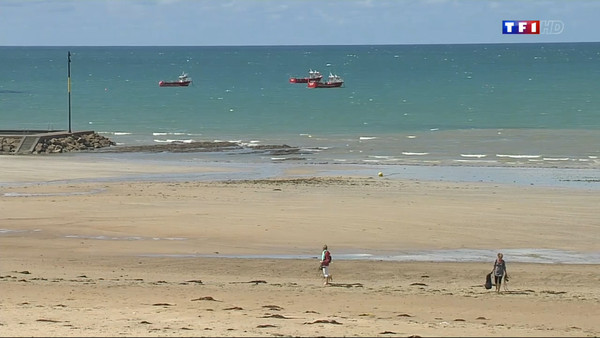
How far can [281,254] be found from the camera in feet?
94.0

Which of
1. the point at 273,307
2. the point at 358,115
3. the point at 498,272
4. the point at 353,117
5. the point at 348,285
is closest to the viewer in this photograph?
the point at 273,307

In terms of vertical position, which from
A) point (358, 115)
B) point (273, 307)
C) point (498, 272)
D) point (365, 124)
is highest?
point (358, 115)

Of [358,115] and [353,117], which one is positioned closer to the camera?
[353,117]

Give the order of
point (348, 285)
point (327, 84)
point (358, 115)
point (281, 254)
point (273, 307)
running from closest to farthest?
point (273, 307) < point (348, 285) < point (281, 254) < point (358, 115) < point (327, 84)

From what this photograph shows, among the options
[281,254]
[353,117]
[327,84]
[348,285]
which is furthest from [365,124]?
[348,285]

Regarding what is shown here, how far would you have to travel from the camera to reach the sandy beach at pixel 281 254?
62.4ft

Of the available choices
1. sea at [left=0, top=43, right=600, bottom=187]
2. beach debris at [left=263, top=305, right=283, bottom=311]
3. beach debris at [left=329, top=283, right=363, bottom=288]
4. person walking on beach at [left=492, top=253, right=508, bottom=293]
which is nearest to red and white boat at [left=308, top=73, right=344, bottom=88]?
sea at [left=0, top=43, right=600, bottom=187]

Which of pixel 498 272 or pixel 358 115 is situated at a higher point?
pixel 358 115

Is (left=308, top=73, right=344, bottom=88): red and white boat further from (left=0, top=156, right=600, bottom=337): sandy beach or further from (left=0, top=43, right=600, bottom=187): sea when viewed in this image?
(left=0, top=156, right=600, bottom=337): sandy beach

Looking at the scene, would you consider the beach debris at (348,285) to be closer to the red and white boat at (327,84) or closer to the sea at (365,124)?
the sea at (365,124)

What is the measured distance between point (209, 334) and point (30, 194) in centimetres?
2504

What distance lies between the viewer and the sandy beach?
19016mm

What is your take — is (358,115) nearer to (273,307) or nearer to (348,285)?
(348,285)

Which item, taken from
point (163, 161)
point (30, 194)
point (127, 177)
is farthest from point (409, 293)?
point (163, 161)
